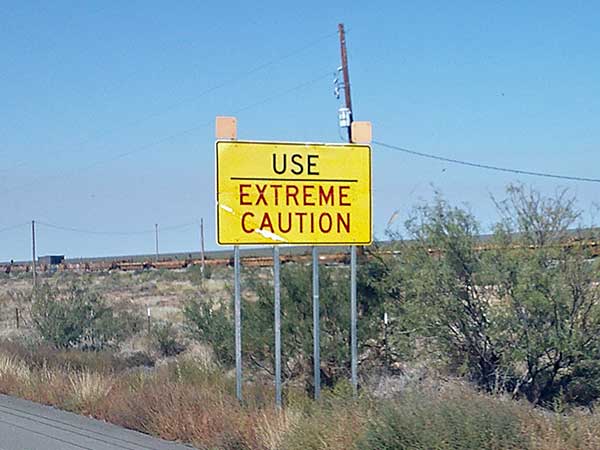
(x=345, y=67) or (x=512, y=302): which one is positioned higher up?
(x=345, y=67)

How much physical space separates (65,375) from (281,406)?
272 inches

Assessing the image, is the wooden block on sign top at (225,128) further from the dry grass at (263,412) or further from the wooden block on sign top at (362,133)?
the dry grass at (263,412)

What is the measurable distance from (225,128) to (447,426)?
6.43m

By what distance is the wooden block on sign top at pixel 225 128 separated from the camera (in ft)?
49.3

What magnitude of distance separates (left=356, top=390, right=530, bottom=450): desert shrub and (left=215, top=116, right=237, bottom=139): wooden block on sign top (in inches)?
214

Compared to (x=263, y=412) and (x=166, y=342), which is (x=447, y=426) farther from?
(x=166, y=342)

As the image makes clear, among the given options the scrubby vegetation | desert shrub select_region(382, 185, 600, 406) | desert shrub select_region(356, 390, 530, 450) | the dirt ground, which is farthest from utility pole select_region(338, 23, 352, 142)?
desert shrub select_region(356, 390, 530, 450)

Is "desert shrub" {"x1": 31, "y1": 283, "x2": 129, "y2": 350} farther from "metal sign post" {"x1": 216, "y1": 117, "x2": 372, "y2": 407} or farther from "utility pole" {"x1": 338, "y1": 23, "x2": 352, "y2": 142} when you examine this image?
"metal sign post" {"x1": 216, "y1": 117, "x2": 372, "y2": 407}

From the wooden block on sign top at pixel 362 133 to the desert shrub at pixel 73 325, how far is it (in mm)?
15765

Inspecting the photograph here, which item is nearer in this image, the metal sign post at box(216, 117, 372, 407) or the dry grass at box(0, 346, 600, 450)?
the dry grass at box(0, 346, 600, 450)

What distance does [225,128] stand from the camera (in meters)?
15.1

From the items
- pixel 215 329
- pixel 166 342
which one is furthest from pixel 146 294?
pixel 215 329

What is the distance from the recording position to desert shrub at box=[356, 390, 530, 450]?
405 inches

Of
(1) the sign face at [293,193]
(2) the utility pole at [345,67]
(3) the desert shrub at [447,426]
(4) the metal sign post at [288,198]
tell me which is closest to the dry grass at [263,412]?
(3) the desert shrub at [447,426]
